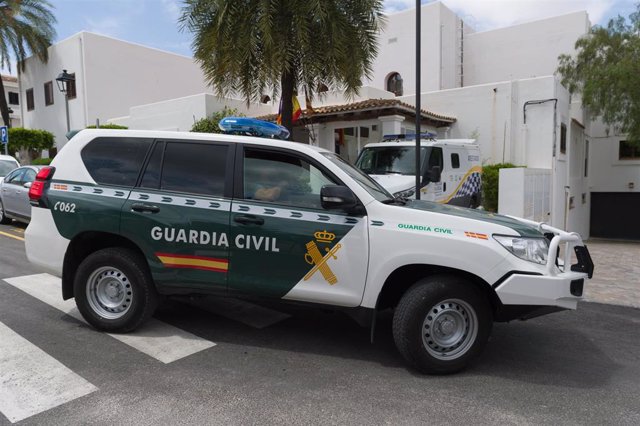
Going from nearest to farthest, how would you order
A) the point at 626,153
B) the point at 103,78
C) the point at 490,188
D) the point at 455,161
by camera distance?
the point at 455,161
the point at 490,188
the point at 626,153
the point at 103,78

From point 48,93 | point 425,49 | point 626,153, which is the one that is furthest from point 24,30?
point 626,153

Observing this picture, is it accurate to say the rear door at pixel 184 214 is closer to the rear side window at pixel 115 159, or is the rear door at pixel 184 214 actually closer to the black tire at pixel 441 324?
the rear side window at pixel 115 159

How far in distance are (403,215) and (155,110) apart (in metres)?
18.3

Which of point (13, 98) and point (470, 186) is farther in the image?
point (13, 98)

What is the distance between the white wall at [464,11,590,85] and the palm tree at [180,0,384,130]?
1587 cm

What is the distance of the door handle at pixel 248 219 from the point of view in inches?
163

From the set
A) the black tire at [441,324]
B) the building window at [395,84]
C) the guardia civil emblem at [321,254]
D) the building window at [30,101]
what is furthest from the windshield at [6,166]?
the building window at [30,101]

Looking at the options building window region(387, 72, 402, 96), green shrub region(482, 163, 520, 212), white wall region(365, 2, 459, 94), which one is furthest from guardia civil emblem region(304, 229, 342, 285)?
building window region(387, 72, 402, 96)

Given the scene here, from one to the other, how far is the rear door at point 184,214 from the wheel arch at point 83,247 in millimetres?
232

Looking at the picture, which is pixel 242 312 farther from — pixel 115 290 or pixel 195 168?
pixel 195 168

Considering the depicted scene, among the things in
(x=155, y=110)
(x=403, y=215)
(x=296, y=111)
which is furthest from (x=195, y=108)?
(x=403, y=215)

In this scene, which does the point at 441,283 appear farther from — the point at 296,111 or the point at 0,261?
the point at 296,111

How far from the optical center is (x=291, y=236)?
4062 mm

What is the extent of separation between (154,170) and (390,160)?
6.19m
